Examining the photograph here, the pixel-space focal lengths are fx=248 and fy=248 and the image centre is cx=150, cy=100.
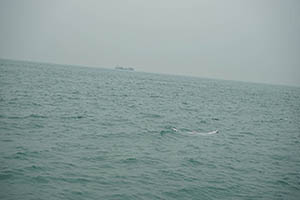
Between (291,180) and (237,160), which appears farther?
(237,160)

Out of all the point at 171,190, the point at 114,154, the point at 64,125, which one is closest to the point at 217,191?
the point at 171,190

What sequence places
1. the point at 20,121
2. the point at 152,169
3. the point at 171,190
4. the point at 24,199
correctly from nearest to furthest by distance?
1. the point at 24,199
2. the point at 171,190
3. the point at 152,169
4. the point at 20,121

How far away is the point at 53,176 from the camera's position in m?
12.9

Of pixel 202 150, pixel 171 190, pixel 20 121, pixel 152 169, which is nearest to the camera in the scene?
pixel 171 190

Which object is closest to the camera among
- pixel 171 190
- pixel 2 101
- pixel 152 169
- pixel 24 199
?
pixel 24 199

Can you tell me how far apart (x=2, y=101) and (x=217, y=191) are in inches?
1213

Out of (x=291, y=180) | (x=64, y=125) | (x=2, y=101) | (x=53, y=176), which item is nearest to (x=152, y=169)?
(x=53, y=176)

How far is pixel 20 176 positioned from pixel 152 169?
23.8 feet

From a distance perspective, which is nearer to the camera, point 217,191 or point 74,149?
point 217,191

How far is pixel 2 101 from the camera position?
1294 inches

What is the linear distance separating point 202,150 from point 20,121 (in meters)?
17.2

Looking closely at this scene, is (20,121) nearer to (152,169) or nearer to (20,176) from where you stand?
(20,176)

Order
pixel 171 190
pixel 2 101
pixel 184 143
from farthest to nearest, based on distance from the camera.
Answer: pixel 2 101 → pixel 184 143 → pixel 171 190

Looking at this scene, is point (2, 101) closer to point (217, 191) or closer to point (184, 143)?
point (184, 143)
